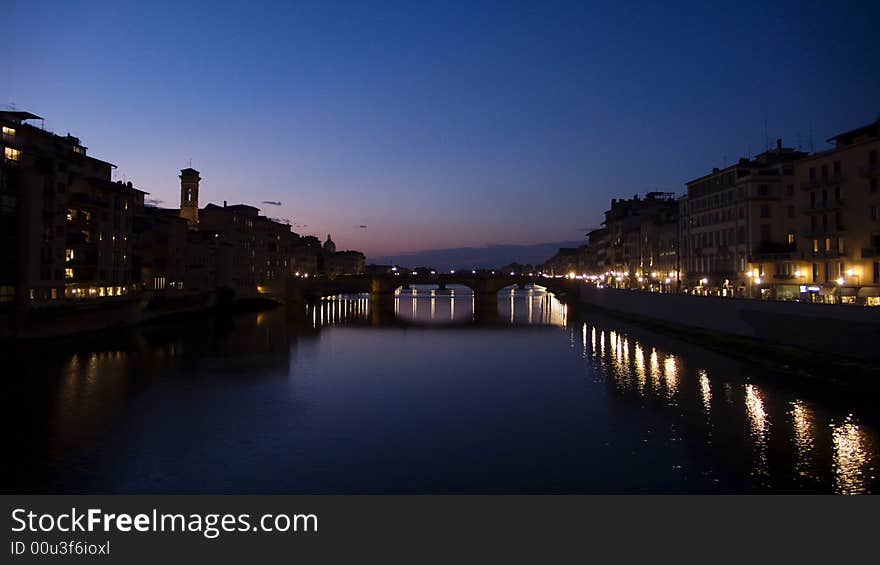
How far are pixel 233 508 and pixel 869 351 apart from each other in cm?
3238

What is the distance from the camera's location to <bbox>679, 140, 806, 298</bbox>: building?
5884 centimetres

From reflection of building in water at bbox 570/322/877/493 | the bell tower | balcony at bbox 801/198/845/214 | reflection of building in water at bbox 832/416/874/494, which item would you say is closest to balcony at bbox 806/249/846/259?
balcony at bbox 801/198/845/214

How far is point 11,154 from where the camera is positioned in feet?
150

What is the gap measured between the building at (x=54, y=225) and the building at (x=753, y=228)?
6214cm

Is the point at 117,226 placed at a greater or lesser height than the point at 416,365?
greater

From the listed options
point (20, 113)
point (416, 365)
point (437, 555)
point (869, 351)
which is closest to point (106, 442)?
point (437, 555)

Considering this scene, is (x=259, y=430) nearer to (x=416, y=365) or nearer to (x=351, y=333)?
(x=416, y=365)

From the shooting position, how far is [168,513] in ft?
47.1

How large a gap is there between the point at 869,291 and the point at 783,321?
11897mm

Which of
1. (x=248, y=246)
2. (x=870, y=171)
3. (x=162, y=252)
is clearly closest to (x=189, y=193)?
(x=248, y=246)

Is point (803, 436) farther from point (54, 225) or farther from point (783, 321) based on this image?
point (54, 225)

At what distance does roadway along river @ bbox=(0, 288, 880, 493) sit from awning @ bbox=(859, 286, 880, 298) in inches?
524

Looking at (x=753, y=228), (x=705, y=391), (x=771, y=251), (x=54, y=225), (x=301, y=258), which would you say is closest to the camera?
(x=705, y=391)

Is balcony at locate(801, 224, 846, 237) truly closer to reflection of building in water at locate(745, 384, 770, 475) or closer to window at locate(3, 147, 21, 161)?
reflection of building in water at locate(745, 384, 770, 475)
